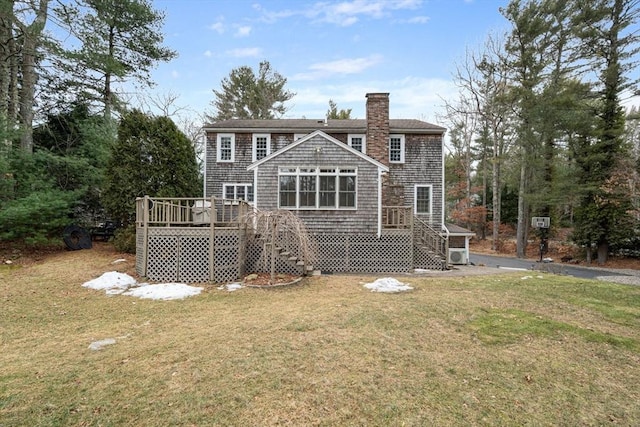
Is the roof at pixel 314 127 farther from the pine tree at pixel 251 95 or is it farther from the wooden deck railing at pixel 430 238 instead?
the pine tree at pixel 251 95

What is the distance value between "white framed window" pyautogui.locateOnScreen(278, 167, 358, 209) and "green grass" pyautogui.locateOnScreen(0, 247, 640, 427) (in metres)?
4.47

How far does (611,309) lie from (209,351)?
28.1ft

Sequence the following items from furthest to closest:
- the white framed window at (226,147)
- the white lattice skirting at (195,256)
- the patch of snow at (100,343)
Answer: the white framed window at (226,147) → the white lattice skirting at (195,256) → the patch of snow at (100,343)

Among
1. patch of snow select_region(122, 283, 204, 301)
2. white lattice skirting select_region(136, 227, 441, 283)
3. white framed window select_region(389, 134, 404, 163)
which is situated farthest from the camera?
white framed window select_region(389, 134, 404, 163)

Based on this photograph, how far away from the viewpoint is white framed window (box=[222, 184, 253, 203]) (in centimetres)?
1620

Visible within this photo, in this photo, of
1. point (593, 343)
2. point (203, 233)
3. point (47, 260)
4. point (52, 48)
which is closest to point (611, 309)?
point (593, 343)

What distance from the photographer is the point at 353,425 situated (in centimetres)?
291

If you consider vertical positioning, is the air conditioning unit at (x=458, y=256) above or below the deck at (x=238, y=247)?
below

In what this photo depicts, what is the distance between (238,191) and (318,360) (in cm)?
1324

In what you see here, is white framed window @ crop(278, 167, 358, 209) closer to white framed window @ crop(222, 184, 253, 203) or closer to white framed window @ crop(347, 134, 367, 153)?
white framed window @ crop(222, 184, 253, 203)

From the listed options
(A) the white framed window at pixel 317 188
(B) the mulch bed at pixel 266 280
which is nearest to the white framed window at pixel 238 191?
(A) the white framed window at pixel 317 188

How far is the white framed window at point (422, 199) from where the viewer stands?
626 inches

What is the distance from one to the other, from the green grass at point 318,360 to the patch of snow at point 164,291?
0.41 m

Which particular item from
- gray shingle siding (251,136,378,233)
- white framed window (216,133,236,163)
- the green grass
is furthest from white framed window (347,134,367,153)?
the green grass
